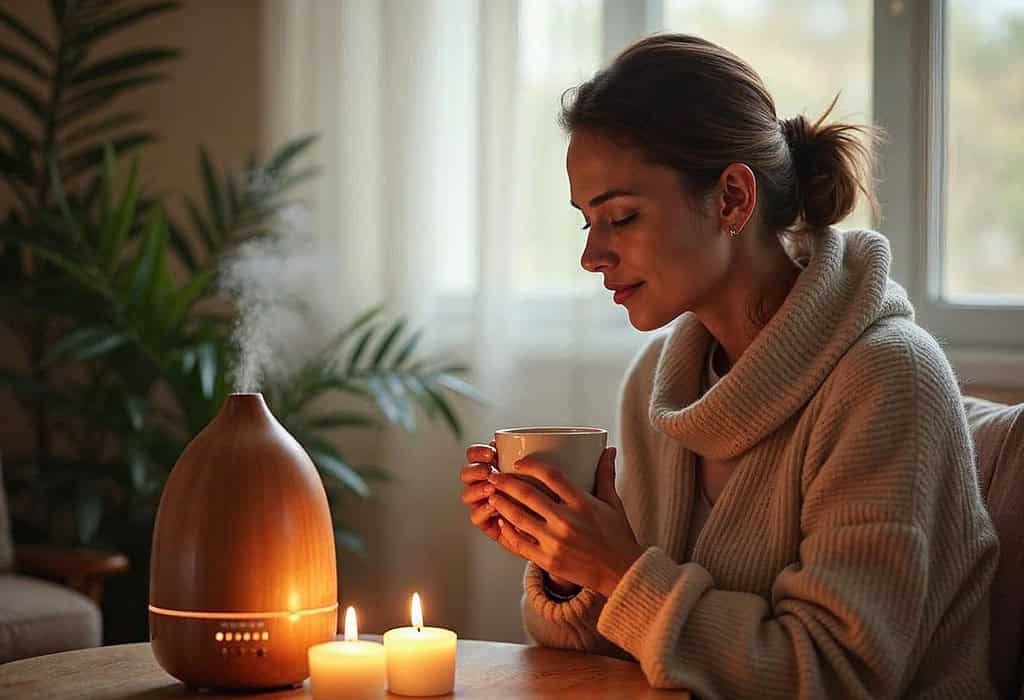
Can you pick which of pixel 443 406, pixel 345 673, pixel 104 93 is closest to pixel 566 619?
pixel 345 673

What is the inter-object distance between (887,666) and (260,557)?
2.01ft

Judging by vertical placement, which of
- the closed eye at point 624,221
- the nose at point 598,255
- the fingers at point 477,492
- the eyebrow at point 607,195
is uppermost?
the eyebrow at point 607,195

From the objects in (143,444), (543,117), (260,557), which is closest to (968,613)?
(260,557)

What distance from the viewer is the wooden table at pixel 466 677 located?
48.0 inches

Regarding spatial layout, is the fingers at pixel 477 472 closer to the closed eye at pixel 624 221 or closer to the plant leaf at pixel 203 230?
the closed eye at pixel 624 221

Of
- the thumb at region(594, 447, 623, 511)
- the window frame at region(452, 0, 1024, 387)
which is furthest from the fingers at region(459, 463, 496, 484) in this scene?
the window frame at region(452, 0, 1024, 387)

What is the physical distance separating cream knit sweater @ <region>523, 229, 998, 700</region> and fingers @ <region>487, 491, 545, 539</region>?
0.34 ft

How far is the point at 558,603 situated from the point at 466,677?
8.2 inches

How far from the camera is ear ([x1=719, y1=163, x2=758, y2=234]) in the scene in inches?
58.8

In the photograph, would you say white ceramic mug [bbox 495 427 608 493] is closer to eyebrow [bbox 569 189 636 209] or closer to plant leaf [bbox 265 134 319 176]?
eyebrow [bbox 569 189 636 209]

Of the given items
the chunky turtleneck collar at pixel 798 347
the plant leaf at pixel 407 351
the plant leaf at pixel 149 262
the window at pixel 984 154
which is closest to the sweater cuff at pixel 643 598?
the chunky turtleneck collar at pixel 798 347

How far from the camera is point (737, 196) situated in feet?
4.96

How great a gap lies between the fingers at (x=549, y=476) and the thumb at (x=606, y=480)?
0.21 feet

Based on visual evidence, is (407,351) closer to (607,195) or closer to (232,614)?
(607,195)
